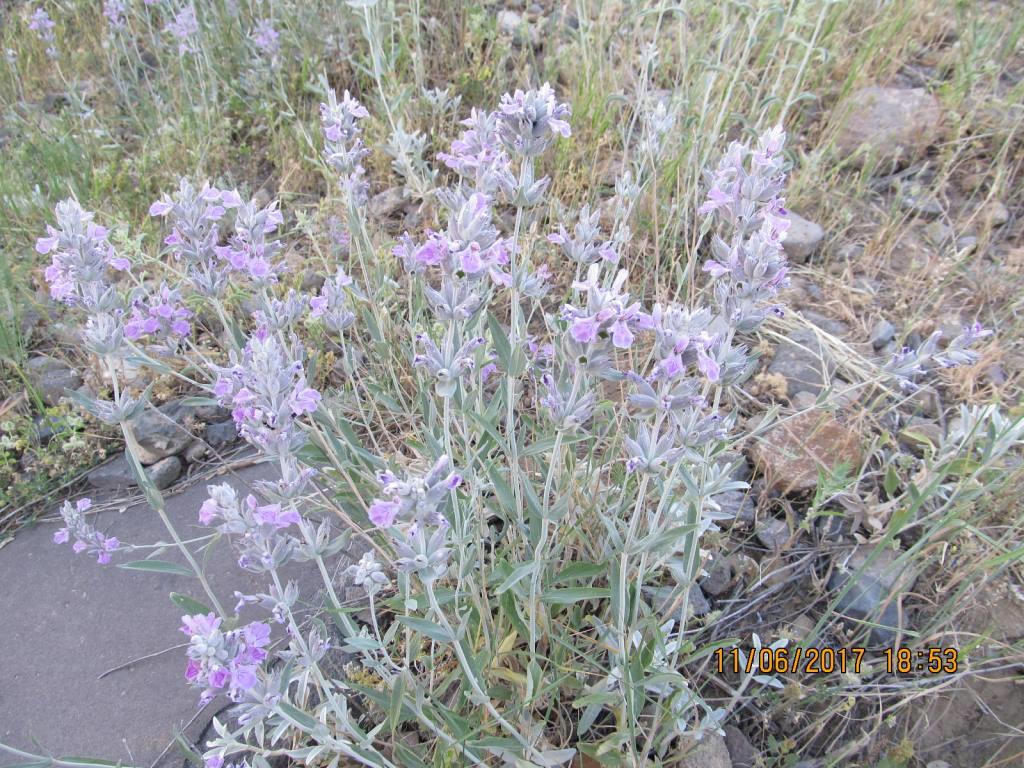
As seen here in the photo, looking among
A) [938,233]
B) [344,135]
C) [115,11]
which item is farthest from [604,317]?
[115,11]

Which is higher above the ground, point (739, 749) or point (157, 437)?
point (157, 437)

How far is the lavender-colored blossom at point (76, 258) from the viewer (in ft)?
5.51

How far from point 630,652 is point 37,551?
219cm

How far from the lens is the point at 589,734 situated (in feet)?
6.42

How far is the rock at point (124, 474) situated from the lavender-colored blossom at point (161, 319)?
3.02ft

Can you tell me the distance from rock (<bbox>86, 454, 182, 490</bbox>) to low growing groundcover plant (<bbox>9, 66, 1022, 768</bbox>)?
0.66 meters

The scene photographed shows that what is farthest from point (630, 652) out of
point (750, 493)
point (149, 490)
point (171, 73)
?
point (171, 73)

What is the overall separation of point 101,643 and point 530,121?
6.95ft

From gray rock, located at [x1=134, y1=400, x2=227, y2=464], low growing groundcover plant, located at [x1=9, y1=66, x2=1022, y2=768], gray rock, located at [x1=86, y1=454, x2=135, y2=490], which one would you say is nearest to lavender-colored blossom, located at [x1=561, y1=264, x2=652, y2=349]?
low growing groundcover plant, located at [x1=9, y1=66, x2=1022, y2=768]

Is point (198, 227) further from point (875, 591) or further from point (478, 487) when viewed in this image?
point (875, 591)

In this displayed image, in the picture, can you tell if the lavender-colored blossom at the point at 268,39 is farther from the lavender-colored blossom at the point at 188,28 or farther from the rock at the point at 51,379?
the rock at the point at 51,379

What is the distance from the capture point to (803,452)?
2430 millimetres

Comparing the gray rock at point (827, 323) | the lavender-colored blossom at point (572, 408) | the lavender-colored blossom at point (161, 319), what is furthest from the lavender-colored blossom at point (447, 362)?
the gray rock at point (827, 323)

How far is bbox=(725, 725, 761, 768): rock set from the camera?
1.92 m
